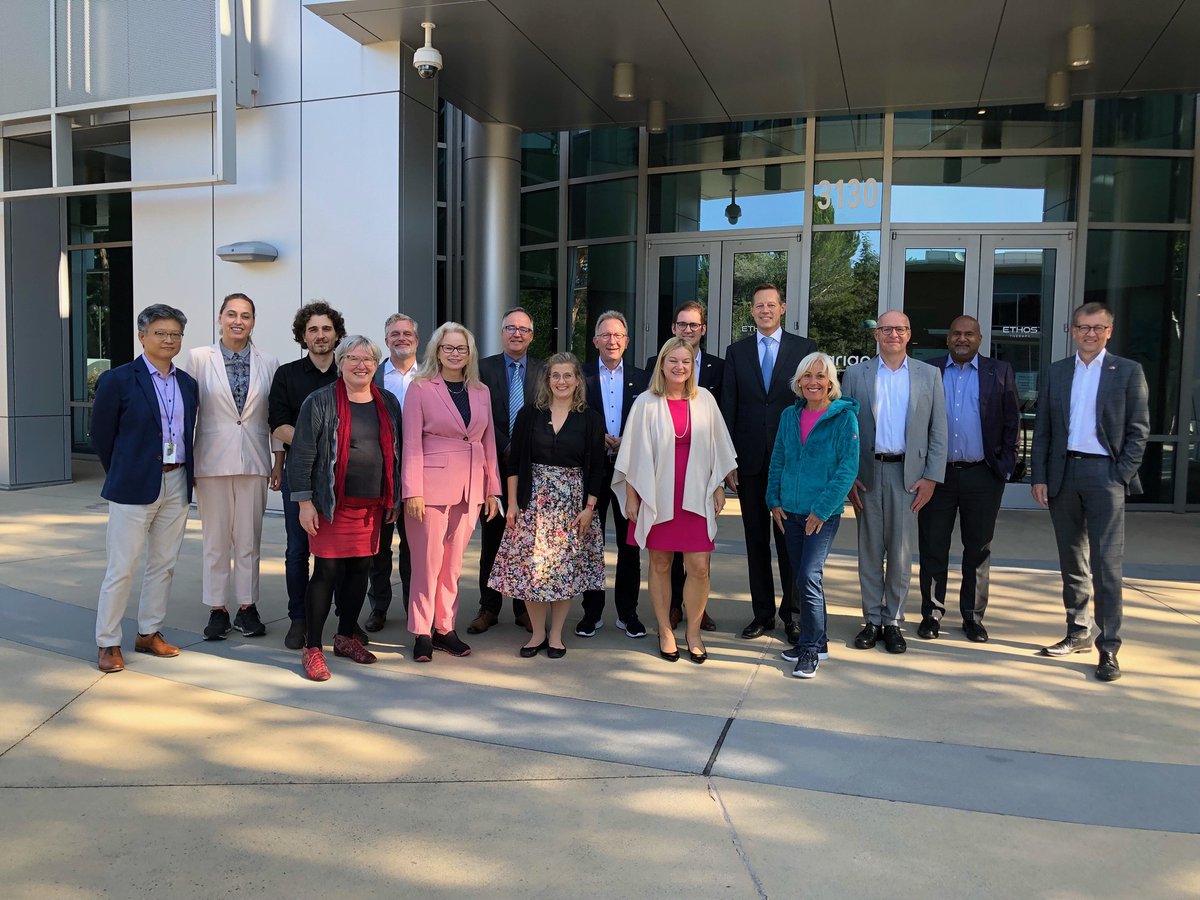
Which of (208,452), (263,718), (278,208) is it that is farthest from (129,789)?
(278,208)

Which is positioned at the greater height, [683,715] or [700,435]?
[700,435]

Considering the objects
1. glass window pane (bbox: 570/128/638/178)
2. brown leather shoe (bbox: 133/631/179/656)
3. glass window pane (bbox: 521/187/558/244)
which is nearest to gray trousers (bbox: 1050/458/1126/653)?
brown leather shoe (bbox: 133/631/179/656)

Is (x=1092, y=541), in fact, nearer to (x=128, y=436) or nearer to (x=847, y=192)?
(x=128, y=436)

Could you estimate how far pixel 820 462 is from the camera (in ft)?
15.4

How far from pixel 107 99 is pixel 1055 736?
968cm

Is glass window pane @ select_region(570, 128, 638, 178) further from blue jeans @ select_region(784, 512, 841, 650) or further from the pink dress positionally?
blue jeans @ select_region(784, 512, 841, 650)

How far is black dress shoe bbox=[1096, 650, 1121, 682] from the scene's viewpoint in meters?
4.63

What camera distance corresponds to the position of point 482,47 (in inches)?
311

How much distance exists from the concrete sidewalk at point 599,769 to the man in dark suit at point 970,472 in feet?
0.92

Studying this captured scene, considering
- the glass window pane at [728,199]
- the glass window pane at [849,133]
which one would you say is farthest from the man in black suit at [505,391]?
the glass window pane at [849,133]

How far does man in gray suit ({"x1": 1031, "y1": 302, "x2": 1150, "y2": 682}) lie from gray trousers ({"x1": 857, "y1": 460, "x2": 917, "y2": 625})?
0.76 meters

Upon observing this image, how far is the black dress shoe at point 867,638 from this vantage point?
202 inches

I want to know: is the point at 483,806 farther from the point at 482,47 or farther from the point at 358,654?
the point at 482,47

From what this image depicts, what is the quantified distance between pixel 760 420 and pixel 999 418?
4.70 ft
